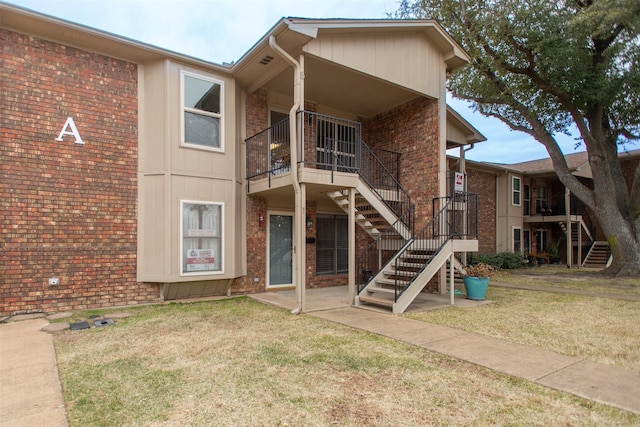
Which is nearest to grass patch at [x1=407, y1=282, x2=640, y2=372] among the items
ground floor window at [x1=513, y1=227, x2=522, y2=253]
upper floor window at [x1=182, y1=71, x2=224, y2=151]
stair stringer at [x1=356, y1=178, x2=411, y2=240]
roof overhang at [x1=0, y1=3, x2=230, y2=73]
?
stair stringer at [x1=356, y1=178, x2=411, y2=240]

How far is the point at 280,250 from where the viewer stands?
9789 millimetres

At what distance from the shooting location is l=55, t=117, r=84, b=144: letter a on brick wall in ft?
23.0

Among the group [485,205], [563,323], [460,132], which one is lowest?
[563,323]

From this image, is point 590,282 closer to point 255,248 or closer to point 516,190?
point 516,190

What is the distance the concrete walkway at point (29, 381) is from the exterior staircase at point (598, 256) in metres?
21.9

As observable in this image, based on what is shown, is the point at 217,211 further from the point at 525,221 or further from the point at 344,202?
the point at 525,221

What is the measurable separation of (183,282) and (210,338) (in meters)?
2.97

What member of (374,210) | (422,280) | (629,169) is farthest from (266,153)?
(629,169)

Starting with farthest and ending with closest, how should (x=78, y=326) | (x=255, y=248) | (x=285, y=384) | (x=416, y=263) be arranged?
(x=255, y=248) → (x=416, y=263) → (x=78, y=326) → (x=285, y=384)

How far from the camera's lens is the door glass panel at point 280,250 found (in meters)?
9.63

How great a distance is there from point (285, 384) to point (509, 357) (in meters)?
2.78

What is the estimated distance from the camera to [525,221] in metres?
19.8

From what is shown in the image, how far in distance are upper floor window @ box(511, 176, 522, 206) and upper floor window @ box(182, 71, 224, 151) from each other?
16.1 m

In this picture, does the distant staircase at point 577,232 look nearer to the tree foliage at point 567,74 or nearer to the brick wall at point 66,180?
the tree foliage at point 567,74
